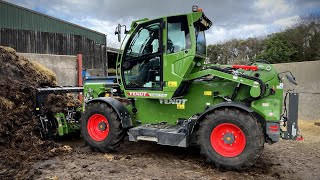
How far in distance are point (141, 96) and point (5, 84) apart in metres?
3.40

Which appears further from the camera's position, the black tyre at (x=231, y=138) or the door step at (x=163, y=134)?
the door step at (x=163, y=134)

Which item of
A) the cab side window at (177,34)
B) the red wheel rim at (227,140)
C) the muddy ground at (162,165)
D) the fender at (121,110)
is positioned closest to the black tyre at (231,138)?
the red wheel rim at (227,140)

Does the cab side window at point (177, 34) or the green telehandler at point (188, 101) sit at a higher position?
the cab side window at point (177, 34)

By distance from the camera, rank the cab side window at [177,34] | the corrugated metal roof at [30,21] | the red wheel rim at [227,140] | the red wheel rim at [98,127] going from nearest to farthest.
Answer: the red wheel rim at [227,140] → the cab side window at [177,34] → the red wheel rim at [98,127] → the corrugated metal roof at [30,21]

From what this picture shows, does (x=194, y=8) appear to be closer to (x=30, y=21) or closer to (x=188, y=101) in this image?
(x=188, y=101)

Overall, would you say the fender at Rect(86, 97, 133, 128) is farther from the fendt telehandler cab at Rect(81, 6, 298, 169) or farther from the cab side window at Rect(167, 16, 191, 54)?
the cab side window at Rect(167, 16, 191, 54)

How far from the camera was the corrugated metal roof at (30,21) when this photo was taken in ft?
59.6

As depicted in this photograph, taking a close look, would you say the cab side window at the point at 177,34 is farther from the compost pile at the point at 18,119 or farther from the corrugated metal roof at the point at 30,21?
the corrugated metal roof at the point at 30,21

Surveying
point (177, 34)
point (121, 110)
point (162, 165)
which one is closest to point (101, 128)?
point (121, 110)

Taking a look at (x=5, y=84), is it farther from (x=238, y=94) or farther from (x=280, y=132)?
(x=280, y=132)

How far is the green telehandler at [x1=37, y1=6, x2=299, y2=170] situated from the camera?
5605 millimetres

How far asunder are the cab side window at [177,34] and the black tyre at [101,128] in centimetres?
173

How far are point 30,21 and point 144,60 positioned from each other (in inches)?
625

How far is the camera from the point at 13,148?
6.37 m
